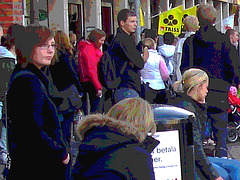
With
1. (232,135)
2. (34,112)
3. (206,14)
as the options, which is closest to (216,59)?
(206,14)

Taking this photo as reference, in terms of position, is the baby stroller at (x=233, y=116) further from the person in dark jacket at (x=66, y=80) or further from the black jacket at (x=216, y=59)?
the person in dark jacket at (x=66, y=80)

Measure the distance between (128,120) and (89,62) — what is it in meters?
6.34

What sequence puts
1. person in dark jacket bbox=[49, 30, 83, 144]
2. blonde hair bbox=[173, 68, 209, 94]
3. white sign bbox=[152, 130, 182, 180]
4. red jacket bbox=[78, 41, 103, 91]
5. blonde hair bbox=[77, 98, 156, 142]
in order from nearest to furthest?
blonde hair bbox=[77, 98, 156, 142] < white sign bbox=[152, 130, 182, 180] < blonde hair bbox=[173, 68, 209, 94] < person in dark jacket bbox=[49, 30, 83, 144] < red jacket bbox=[78, 41, 103, 91]

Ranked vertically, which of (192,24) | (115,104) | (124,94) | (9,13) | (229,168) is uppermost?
(9,13)

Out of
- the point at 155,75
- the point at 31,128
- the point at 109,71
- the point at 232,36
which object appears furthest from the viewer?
the point at 232,36

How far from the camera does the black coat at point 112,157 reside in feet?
11.6

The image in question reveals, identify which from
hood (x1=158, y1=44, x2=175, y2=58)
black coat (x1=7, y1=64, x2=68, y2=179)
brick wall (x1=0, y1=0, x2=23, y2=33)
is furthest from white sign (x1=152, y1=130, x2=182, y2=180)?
brick wall (x1=0, y1=0, x2=23, y2=33)

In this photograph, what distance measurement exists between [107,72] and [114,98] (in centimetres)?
64

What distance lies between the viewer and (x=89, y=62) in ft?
32.9

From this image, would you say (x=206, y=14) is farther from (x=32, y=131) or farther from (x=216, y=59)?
(x=32, y=131)

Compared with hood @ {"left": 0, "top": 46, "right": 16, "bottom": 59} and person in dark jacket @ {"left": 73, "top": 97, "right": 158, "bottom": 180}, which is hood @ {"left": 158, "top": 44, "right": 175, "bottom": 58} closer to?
hood @ {"left": 0, "top": 46, "right": 16, "bottom": 59}

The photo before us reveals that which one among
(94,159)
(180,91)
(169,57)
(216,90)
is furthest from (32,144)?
(169,57)

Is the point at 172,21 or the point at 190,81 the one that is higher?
the point at 172,21

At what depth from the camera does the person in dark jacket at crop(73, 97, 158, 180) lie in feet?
11.7
